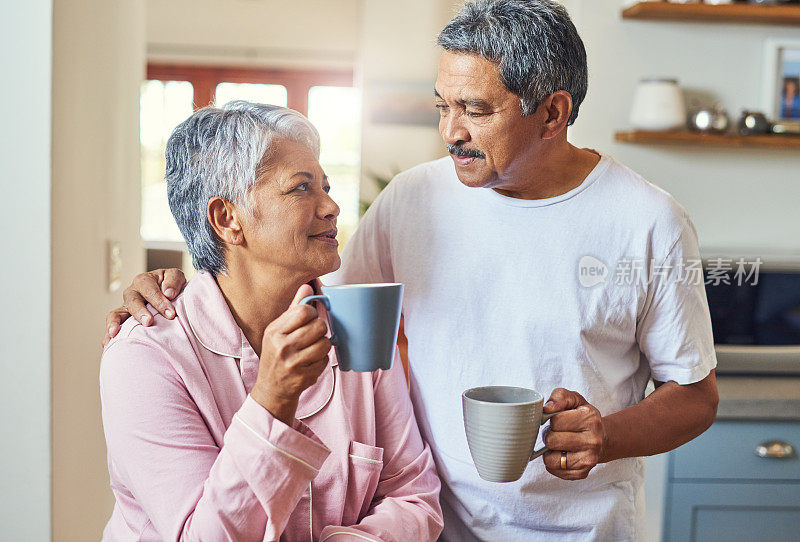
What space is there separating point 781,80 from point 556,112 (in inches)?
76.1

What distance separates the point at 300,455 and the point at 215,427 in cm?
19

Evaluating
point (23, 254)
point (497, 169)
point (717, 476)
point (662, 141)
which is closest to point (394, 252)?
point (497, 169)

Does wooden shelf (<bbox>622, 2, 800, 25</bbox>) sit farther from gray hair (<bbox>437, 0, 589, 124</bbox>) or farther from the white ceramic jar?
gray hair (<bbox>437, 0, 589, 124</bbox>)

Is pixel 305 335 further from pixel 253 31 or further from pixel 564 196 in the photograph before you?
pixel 253 31

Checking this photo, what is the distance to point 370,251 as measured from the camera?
144 cm

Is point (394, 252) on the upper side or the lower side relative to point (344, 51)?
lower

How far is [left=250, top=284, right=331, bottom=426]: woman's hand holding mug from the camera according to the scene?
0.91 m

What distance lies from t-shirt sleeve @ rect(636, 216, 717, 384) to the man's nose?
1.26 feet

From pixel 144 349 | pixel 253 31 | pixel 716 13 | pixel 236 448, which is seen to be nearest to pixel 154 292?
pixel 144 349

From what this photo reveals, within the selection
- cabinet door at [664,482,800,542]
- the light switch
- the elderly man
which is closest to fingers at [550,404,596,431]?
the elderly man

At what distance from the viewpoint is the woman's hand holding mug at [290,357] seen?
911mm

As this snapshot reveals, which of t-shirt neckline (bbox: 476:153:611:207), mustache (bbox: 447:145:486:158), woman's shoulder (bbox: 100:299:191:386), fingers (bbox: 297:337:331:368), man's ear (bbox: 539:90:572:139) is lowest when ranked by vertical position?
woman's shoulder (bbox: 100:299:191:386)

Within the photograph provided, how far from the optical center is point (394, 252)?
1418mm

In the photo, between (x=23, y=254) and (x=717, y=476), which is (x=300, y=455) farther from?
(x=717, y=476)
